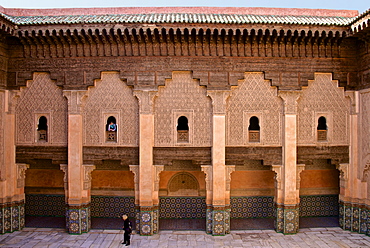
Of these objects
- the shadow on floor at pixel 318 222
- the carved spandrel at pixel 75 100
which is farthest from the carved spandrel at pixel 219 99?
the shadow on floor at pixel 318 222

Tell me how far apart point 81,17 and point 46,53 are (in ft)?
4.30

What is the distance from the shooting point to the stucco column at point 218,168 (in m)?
6.30

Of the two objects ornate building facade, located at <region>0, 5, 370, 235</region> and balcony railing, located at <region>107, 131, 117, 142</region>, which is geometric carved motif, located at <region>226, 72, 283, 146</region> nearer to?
ornate building facade, located at <region>0, 5, 370, 235</region>

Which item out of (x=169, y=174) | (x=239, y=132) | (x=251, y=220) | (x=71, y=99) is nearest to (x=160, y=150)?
(x=169, y=174)

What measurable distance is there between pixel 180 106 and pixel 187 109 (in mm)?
195

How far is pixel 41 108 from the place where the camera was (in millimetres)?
6562

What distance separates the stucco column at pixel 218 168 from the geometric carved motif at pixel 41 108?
3.87m

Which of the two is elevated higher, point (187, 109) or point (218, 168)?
point (187, 109)

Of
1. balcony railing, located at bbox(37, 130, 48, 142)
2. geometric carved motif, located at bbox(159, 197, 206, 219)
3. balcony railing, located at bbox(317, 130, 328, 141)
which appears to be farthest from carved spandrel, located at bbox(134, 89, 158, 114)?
balcony railing, located at bbox(317, 130, 328, 141)

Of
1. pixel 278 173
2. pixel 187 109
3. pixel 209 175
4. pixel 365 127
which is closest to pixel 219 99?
pixel 187 109

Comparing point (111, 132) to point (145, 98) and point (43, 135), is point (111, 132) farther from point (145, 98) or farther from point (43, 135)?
point (43, 135)

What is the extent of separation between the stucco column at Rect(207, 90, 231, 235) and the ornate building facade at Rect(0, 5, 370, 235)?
25mm

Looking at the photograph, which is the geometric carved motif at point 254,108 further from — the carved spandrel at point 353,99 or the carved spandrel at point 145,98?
the carved spandrel at point 145,98

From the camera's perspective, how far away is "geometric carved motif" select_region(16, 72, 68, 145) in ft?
21.5
